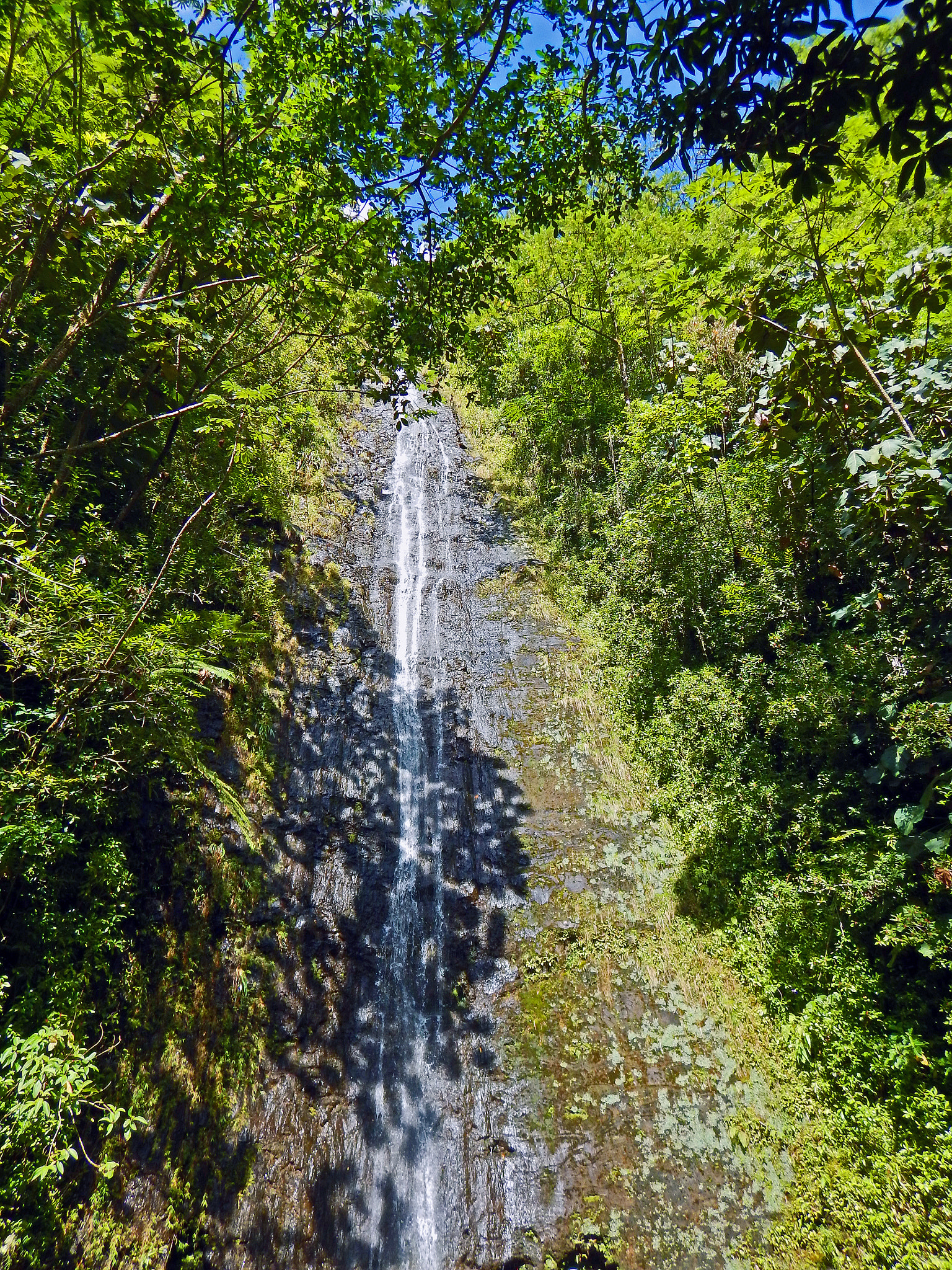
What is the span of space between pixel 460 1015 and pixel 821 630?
20.1 ft

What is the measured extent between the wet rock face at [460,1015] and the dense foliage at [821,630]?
109 centimetres

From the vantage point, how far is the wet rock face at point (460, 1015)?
199 inches

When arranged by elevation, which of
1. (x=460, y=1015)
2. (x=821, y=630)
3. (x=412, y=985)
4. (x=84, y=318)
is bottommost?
(x=460, y=1015)

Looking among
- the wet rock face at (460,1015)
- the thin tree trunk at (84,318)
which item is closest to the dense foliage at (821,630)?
the wet rock face at (460,1015)

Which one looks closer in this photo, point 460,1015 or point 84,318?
point 84,318

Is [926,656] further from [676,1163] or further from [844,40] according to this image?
[676,1163]

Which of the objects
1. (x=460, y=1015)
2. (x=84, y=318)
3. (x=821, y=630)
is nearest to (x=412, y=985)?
(x=460, y=1015)

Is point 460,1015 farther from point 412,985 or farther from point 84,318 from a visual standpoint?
point 84,318

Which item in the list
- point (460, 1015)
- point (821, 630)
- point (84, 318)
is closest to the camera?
point (84, 318)

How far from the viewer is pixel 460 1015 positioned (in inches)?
257

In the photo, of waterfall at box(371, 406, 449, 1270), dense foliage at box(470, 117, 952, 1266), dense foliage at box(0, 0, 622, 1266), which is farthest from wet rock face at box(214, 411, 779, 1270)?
dense foliage at box(470, 117, 952, 1266)

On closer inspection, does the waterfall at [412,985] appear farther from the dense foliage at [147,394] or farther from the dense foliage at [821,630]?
the dense foliage at [821,630]

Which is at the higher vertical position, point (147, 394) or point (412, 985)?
point (147, 394)

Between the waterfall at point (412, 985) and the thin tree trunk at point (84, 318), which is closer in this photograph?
the thin tree trunk at point (84, 318)
